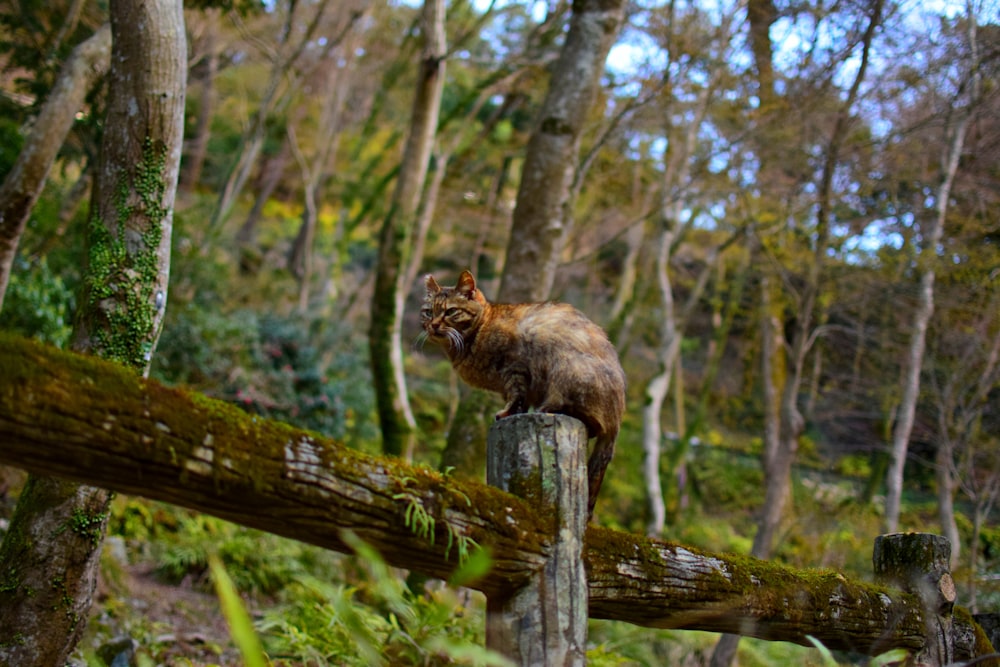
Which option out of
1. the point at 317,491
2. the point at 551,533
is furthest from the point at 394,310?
the point at 317,491

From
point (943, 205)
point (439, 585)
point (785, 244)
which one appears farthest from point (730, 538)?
point (439, 585)

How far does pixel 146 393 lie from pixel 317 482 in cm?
47

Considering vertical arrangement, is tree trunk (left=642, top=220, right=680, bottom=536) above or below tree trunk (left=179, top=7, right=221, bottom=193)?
below

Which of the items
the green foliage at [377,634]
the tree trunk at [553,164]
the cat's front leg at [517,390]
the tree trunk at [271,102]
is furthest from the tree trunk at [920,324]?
the tree trunk at [271,102]

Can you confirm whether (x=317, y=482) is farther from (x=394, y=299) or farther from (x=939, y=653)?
(x=394, y=299)

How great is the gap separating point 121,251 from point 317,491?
2.21 meters

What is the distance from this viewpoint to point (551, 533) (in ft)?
7.66

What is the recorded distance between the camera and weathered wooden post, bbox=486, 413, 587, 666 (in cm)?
228

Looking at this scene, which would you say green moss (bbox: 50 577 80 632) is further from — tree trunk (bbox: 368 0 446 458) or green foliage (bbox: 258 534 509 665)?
tree trunk (bbox: 368 0 446 458)

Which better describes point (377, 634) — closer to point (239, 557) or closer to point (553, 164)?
point (239, 557)

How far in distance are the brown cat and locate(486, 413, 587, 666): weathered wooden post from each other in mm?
352

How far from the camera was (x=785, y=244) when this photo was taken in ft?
30.4

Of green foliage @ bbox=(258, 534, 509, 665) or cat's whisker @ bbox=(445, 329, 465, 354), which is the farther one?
green foliage @ bbox=(258, 534, 509, 665)

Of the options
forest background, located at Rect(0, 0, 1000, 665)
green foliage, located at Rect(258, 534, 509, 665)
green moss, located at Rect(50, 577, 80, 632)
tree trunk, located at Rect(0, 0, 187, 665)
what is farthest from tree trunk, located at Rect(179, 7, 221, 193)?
green moss, located at Rect(50, 577, 80, 632)
